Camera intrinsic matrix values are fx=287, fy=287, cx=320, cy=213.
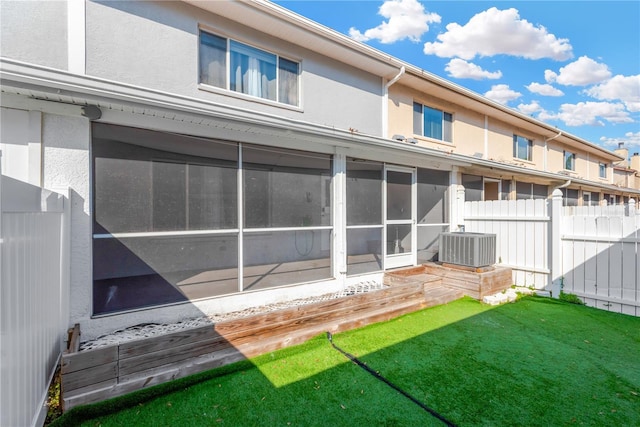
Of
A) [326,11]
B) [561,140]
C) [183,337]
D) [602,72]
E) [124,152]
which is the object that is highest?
[602,72]

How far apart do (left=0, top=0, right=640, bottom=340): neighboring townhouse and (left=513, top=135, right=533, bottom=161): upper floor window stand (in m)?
4.18

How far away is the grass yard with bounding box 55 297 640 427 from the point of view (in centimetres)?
244

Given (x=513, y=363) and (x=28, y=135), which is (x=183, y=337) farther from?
(x=513, y=363)

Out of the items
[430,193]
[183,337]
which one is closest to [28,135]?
[183,337]

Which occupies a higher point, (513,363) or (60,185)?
(60,185)

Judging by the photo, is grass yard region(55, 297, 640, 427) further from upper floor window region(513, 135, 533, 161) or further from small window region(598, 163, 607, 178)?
small window region(598, 163, 607, 178)

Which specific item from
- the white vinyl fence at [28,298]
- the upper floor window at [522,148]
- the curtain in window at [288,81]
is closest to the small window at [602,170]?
the upper floor window at [522,148]

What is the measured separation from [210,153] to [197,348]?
2482 millimetres

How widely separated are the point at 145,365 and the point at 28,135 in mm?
2634

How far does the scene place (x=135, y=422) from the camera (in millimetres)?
2387

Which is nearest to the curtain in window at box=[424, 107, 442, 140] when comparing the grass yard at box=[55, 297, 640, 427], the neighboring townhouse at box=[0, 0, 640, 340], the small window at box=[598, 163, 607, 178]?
the neighboring townhouse at box=[0, 0, 640, 340]

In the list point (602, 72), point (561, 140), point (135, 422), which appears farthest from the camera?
point (602, 72)

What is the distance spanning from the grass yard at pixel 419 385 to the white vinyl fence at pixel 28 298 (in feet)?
2.09

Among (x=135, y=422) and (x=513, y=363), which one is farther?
(x=513, y=363)
